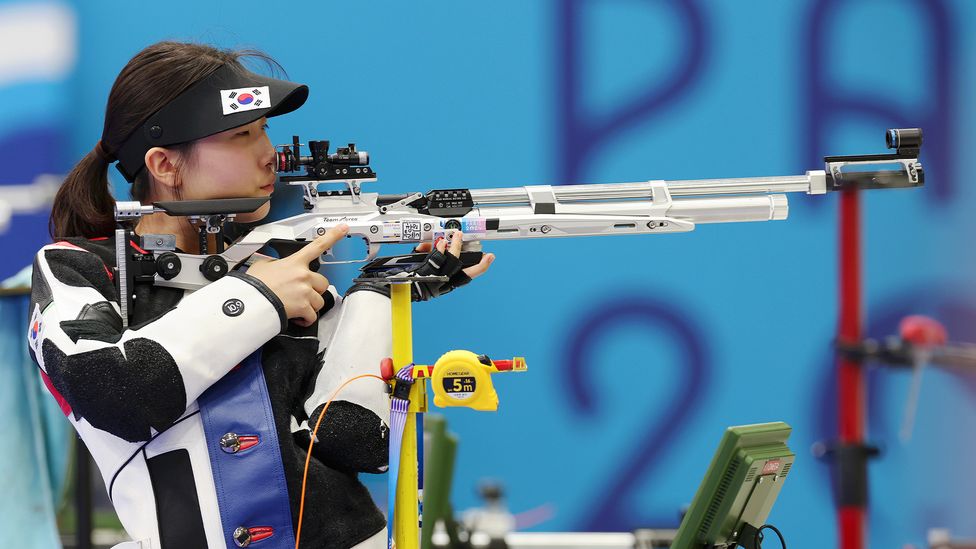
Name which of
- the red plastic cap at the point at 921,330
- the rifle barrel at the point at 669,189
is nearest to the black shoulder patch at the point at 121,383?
the rifle barrel at the point at 669,189

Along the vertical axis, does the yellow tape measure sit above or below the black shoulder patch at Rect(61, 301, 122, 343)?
below

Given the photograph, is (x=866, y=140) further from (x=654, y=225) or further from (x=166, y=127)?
(x=166, y=127)

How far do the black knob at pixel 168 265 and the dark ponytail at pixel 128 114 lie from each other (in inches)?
7.2

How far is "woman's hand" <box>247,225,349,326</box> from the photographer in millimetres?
1478

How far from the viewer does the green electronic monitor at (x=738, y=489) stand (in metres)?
1.63

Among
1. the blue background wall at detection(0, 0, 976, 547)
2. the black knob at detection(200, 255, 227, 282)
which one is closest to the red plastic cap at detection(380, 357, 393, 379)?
the black knob at detection(200, 255, 227, 282)

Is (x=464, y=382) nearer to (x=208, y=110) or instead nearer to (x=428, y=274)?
(x=428, y=274)

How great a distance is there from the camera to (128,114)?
1.57m

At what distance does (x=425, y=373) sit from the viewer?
1.38 meters

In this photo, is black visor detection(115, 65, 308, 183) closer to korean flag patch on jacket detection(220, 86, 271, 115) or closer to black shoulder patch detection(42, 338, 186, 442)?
korean flag patch on jacket detection(220, 86, 271, 115)

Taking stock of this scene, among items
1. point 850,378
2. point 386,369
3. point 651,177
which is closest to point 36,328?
point 386,369

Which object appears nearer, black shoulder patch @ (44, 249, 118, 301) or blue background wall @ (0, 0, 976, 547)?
black shoulder patch @ (44, 249, 118, 301)

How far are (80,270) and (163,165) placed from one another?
0.22 metres

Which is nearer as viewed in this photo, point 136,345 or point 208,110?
point 136,345
